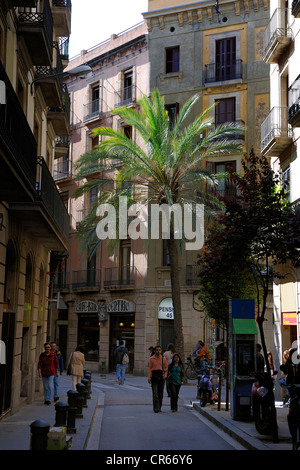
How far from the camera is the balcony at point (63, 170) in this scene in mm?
42969

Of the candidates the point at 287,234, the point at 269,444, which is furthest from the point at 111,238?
the point at 269,444

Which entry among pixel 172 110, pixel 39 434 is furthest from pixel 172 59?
pixel 39 434

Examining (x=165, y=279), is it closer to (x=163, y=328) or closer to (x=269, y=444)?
(x=163, y=328)

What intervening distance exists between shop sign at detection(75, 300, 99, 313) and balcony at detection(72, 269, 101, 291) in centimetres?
84

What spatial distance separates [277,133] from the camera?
21969mm

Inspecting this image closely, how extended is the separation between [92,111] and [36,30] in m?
26.4

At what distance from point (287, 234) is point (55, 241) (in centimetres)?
865

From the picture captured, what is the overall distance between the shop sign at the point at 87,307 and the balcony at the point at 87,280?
0.84 meters

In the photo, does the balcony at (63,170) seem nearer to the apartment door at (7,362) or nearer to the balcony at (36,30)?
the balcony at (36,30)

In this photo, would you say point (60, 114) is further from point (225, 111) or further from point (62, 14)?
point (225, 111)

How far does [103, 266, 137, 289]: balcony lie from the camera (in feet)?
118

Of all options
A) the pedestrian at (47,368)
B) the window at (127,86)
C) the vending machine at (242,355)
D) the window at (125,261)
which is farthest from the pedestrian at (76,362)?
the window at (127,86)

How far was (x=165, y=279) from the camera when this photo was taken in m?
35.1

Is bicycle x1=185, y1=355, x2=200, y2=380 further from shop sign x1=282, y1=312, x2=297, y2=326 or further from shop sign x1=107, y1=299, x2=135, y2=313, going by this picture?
Result: shop sign x1=282, y1=312, x2=297, y2=326
